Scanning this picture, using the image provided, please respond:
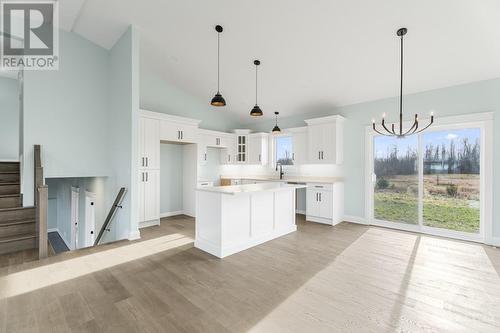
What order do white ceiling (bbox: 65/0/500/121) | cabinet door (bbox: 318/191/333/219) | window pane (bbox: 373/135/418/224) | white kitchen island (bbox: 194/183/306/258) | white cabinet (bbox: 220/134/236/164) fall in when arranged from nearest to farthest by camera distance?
1. white ceiling (bbox: 65/0/500/121)
2. white kitchen island (bbox: 194/183/306/258)
3. window pane (bbox: 373/135/418/224)
4. cabinet door (bbox: 318/191/333/219)
5. white cabinet (bbox: 220/134/236/164)

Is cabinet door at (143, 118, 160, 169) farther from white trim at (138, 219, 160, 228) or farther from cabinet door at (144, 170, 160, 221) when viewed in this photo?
white trim at (138, 219, 160, 228)

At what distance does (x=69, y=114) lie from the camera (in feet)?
14.8

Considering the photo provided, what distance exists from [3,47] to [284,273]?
6912mm

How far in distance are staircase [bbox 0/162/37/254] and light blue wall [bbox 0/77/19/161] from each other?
2.58m

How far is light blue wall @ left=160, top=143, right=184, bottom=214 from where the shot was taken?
6124 millimetres

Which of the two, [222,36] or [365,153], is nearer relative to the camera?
[222,36]

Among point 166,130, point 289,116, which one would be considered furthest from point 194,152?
point 289,116

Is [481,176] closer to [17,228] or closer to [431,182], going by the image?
[431,182]

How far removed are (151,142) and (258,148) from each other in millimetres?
3097

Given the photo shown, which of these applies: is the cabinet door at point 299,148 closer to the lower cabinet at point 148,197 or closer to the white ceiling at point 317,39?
the white ceiling at point 317,39

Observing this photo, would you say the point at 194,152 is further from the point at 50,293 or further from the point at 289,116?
the point at 50,293

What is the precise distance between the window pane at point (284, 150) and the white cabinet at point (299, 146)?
268 mm

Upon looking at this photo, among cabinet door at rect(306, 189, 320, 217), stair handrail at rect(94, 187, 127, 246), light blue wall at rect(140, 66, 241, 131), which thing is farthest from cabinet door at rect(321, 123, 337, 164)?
stair handrail at rect(94, 187, 127, 246)

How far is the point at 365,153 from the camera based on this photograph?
5.38 metres
